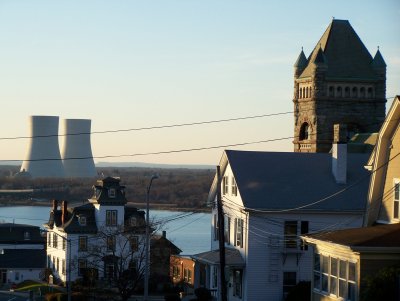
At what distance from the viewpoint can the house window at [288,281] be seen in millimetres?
43594

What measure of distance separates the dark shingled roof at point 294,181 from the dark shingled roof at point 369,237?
14887mm

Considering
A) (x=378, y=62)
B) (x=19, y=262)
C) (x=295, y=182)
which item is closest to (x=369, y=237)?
(x=295, y=182)

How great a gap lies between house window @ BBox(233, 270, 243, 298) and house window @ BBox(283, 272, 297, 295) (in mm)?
2025

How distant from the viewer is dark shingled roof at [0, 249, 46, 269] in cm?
7875

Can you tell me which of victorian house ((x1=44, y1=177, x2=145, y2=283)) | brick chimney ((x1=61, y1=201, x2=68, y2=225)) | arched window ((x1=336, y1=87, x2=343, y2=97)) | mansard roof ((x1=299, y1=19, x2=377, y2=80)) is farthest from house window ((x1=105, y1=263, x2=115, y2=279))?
arched window ((x1=336, y1=87, x2=343, y2=97))

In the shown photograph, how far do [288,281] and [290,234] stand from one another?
2138 millimetres

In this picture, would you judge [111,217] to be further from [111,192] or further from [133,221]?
[111,192]

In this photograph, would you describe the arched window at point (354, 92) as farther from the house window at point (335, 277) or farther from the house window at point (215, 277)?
the house window at point (335, 277)

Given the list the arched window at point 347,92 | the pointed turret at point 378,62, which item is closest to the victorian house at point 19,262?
the arched window at point 347,92

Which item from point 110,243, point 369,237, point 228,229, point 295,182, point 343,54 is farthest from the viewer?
point 343,54

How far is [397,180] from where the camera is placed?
2869 cm

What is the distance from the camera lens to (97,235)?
68.9m

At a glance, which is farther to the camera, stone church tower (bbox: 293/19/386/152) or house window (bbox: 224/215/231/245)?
stone church tower (bbox: 293/19/386/152)

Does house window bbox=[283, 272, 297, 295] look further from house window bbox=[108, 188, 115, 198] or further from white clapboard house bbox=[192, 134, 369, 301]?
house window bbox=[108, 188, 115, 198]
